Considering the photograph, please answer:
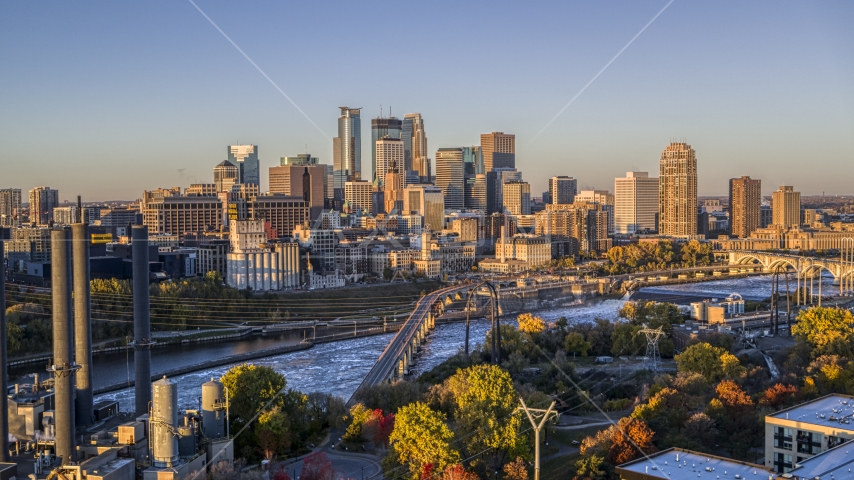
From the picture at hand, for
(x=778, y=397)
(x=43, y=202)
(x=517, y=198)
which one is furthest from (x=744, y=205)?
(x=778, y=397)

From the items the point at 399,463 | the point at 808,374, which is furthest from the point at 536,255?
the point at 399,463

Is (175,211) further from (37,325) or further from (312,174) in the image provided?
(37,325)

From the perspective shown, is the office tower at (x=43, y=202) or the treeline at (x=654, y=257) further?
the treeline at (x=654, y=257)

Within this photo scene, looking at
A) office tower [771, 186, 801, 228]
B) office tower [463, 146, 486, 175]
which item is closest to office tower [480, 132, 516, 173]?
Result: office tower [463, 146, 486, 175]

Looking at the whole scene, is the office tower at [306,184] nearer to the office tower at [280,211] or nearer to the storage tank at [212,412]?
the office tower at [280,211]

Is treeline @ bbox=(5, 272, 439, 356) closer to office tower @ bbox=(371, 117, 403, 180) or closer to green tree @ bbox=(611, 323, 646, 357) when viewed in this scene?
green tree @ bbox=(611, 323, 646, 357)

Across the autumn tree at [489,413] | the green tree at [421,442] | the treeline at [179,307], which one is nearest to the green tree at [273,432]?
the green tree at [421,442]
